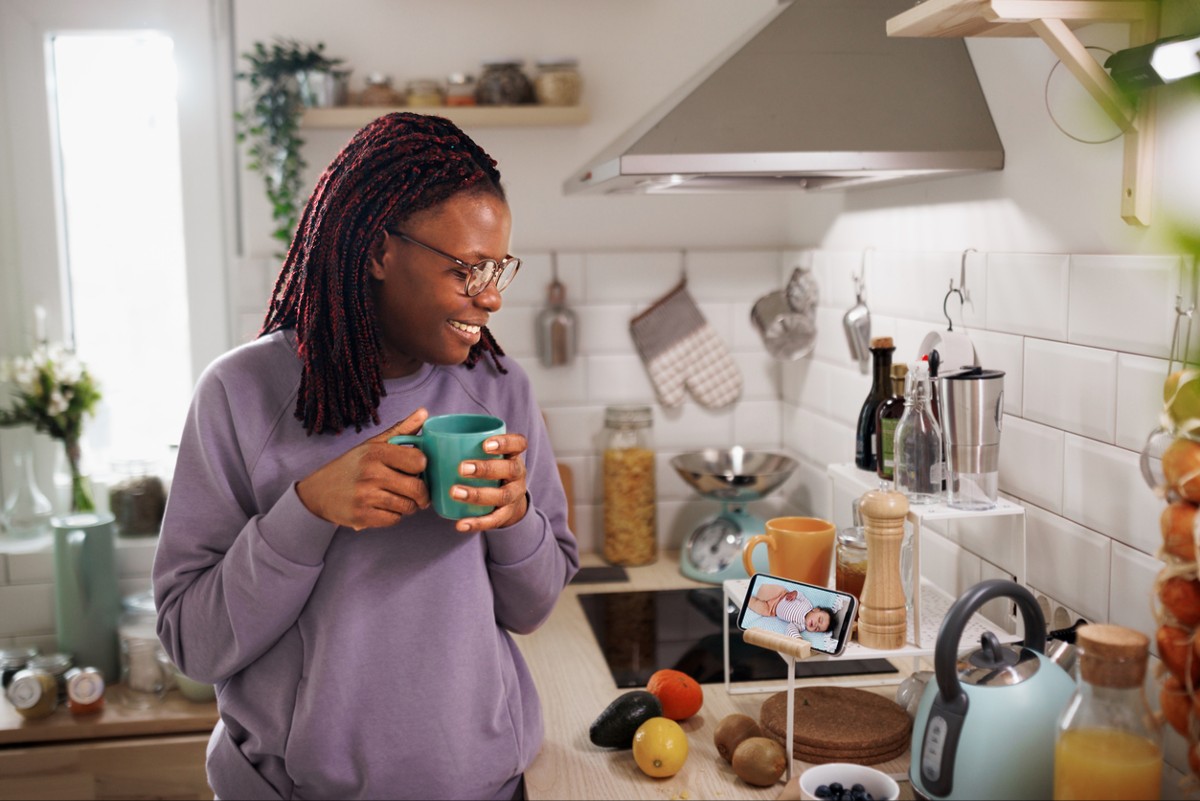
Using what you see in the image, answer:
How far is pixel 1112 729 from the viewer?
1.01 m

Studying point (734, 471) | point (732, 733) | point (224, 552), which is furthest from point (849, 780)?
point (734, 471)

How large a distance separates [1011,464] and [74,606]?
1.79 metres

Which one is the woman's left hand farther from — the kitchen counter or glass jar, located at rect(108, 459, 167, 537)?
glass jar, located at rect(108, 459, 167, 537)

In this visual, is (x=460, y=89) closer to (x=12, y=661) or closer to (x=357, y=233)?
(x=357, y=233)

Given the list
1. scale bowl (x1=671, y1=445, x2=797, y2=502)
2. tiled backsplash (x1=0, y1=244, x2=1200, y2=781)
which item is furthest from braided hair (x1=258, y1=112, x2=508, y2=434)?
scale bowl (x1=671, y1=445, x2=797, y2=502)

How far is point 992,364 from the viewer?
1.63 metres

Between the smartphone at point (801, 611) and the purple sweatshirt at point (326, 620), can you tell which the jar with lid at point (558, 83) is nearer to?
the purple sweatshirt at point (326, 620)

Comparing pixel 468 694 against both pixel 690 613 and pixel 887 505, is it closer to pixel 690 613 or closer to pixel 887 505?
pixel 887 505

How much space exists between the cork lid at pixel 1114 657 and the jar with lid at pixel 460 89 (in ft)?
5.72

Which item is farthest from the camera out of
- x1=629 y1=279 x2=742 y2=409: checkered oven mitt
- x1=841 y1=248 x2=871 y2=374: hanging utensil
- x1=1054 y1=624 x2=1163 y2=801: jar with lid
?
x1=629 y1=279 x2=742 y2=409: checkered oven mitt

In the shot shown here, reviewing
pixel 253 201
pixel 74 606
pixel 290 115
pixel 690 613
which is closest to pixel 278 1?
pixel 290 115

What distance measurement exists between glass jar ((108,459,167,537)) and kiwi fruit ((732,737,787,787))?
1.53 meters

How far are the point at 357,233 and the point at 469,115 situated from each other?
114 cm

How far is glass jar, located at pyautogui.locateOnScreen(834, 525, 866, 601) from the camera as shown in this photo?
1500mm
